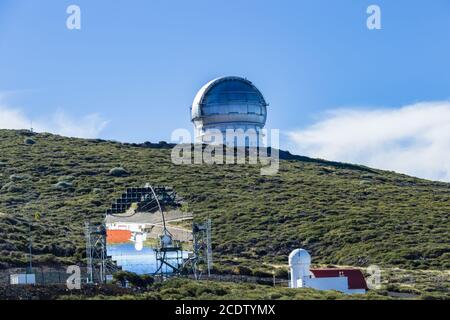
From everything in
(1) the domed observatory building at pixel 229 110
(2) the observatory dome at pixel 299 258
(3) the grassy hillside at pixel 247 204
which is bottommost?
(2) the observatory dome at pixel 299 258

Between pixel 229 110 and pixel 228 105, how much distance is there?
1.28 feet

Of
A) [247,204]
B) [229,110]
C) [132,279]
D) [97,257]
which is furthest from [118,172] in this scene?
[132,279]

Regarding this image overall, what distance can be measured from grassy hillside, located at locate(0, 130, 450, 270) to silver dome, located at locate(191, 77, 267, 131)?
3804 millimetres

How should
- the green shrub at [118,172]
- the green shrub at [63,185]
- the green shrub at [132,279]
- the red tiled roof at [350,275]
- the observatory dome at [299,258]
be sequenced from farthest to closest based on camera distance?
1. the green shrub at [118,172]
2. the green shrub at [63,185]
3. the observatory dome at [299,258]
4. the red tiled roof at [350,275]
5. the green shrub at [132,279]

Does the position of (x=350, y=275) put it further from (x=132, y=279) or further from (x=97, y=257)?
(x=97, y=257)

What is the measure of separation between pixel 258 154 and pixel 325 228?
30196mm

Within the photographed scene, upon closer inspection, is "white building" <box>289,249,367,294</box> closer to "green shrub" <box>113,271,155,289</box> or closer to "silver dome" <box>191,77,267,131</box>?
"green shrub" <box>113,271,155,289</box>

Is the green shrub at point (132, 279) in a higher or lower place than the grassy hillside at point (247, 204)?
lower

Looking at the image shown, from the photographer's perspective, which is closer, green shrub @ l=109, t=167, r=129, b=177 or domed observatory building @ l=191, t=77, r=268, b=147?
green shrub @ l=109, t=167, r=129, b=177

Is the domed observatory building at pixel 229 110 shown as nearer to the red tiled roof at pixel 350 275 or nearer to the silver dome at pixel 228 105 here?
the silver dome at pixel 228 105

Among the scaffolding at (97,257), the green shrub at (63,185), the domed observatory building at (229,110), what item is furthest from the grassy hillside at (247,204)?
the domed observatory building at (229,110)

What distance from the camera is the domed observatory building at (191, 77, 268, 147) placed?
305 feet

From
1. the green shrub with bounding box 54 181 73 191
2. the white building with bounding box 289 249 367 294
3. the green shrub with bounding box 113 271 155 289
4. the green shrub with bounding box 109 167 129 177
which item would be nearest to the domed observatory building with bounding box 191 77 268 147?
the green shrub with bounding box 109 167 129 177

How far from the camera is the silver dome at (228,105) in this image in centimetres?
9294
